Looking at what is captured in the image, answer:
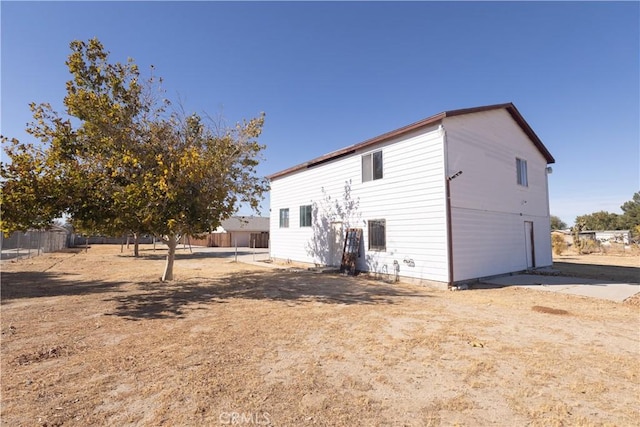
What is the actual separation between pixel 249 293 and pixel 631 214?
236 feet

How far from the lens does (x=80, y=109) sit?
9.39m

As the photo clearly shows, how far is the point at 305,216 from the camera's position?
18.2 meters

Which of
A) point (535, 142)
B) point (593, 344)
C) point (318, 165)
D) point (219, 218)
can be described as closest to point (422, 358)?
point (593, 344)

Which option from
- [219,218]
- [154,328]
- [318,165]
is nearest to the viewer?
[154,328]

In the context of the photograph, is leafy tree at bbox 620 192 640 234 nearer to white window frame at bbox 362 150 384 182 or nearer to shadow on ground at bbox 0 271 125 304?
white window frame at bbox 362 150 384 182

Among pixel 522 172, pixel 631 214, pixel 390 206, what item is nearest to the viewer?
pixel 390 206

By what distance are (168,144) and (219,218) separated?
9.94ft

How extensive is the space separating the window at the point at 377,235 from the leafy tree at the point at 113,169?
6191mm

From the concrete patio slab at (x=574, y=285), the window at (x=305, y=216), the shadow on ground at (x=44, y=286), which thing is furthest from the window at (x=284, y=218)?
the concrete patio slab at (x=574, y=285)

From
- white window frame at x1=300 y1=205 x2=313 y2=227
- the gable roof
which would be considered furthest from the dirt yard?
white window frame at x1=300 y1=205 x2=313 y2=227

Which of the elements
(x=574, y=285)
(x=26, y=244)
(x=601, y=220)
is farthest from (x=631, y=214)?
(x=26, y=244)

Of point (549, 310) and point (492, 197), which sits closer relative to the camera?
point (549, 310)

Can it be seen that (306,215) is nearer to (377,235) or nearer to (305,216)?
(305,216)

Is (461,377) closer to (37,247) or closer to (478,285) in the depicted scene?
(478,285)
